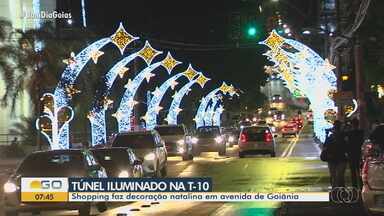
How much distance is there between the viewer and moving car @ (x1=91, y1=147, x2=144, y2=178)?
66.0 ft

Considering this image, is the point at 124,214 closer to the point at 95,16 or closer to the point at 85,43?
the point at 85,43

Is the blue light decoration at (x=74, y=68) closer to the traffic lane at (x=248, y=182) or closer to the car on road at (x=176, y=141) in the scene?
the car on road at (x=176, y=141)

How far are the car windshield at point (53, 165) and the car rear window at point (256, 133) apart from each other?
23021 mm

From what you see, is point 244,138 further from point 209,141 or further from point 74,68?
point 74,68

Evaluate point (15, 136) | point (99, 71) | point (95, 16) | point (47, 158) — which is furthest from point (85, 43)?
point (47, 158)

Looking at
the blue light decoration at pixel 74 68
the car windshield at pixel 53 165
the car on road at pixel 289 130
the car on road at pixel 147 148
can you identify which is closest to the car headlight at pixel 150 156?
the car on road at pixel 147 148

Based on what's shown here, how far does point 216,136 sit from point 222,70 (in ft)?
107

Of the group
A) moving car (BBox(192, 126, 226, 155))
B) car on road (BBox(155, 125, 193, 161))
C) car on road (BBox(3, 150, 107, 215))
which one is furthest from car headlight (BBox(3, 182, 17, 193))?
moving car (BBox(192, 126, 226, 155))

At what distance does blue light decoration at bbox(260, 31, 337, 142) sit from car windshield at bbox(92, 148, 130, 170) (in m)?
27.8

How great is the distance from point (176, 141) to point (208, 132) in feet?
23.2

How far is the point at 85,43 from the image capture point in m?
45.9

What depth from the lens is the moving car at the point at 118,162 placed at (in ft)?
66.0

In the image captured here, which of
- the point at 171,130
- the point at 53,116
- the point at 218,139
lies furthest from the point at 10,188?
the point at 218,139

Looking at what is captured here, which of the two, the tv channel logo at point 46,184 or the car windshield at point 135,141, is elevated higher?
the car windshield at point 135,141
